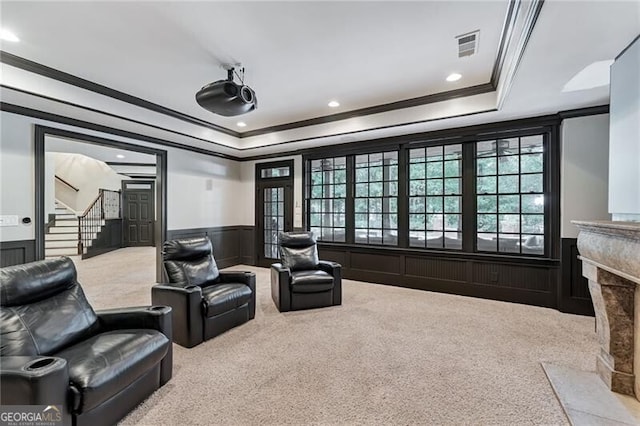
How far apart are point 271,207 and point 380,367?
4.86 metres

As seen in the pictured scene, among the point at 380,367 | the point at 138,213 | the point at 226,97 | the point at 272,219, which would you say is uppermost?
the point at 226,97

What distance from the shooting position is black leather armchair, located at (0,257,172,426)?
1524mm

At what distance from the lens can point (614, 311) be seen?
2.27 metres

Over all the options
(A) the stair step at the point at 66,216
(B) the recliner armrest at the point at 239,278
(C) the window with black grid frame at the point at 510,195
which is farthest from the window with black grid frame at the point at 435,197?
(A) the stair step at the point at 66,216

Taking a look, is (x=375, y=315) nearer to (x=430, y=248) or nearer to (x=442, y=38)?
(x=430, y=248)

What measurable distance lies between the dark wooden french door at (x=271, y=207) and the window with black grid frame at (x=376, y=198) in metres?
1.59

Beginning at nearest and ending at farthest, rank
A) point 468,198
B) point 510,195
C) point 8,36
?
point 8,36 → point 510,195 → point 468,198

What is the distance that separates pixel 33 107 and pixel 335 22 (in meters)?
3.80

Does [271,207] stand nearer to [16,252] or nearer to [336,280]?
[336,280]

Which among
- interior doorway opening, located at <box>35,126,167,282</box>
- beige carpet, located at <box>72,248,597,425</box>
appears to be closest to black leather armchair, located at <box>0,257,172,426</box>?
beige carpet, located at <box>72,248,597,425</box>

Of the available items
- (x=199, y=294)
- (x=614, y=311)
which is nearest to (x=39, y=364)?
(x=199, y=294)

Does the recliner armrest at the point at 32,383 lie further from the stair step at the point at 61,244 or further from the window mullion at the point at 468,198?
the stair step at the point at 61,244

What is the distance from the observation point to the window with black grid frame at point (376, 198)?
5387mm

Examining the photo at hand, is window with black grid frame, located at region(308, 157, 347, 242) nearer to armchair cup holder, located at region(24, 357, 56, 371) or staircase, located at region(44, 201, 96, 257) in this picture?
armchair cup holder, located at region(24, 357, 56, 371)
